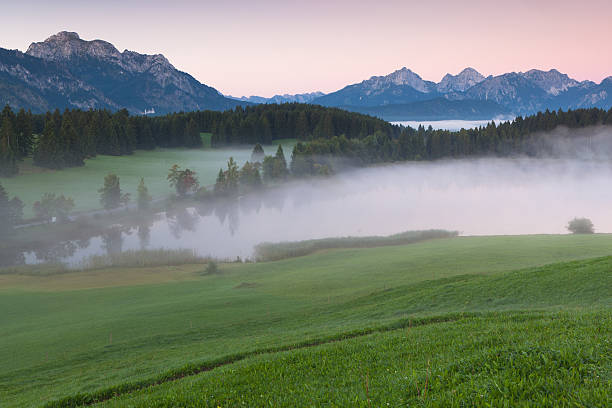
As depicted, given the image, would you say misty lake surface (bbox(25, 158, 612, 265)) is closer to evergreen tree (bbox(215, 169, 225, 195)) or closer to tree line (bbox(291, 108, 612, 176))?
evergreen tree (bbox(215, 169, 225, 195))

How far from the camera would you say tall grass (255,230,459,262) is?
2559 inches

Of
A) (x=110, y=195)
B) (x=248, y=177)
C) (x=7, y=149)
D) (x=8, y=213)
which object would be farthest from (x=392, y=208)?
(x=7, y=149)

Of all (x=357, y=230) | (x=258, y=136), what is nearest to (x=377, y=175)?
(x=258, y=136)

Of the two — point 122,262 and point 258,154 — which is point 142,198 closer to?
point 122,262

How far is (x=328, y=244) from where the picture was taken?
2734 inches

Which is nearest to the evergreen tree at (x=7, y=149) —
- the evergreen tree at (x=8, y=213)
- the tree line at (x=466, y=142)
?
the evergreen tree at (x=8, y=213)

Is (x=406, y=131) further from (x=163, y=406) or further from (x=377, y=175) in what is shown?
(x=163, y=406)

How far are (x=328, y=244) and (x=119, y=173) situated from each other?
94.3 m

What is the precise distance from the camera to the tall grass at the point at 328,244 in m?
65.0

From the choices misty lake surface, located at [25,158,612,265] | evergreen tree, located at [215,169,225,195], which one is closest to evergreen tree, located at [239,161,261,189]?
misty lake surface, located at [25,158,612,265]

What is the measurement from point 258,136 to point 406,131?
79755mm

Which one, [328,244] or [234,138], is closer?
[328,244]

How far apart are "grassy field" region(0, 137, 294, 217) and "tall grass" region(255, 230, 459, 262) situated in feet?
198

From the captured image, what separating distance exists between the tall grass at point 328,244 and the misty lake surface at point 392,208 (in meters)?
4.12
